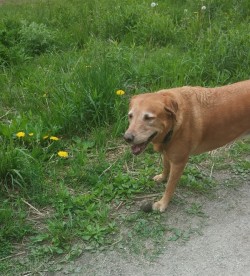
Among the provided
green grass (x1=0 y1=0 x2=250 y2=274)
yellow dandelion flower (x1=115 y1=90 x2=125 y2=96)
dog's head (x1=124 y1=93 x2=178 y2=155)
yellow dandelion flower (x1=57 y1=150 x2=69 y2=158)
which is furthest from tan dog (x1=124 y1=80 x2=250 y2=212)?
yellow dandelion flower (x1=115 y1=90 x2=125 y2=96)

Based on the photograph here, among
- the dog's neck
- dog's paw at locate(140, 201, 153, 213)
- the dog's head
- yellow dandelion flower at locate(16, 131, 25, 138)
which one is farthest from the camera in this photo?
yellow dandelion flower at locate(16, 131, 25, 138)

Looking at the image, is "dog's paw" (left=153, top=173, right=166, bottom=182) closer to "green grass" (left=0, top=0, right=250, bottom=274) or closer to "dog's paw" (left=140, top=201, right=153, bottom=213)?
"green grass" (left=0, top=0, right=250, bottom=274)

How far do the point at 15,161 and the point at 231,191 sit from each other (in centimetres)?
192

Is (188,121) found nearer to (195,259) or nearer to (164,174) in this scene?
(164,174)

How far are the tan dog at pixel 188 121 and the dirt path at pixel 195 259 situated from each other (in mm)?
504

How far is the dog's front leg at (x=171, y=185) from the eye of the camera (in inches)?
152

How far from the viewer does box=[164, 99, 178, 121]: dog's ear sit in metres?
3.54

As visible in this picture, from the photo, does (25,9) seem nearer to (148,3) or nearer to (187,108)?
(148,3)

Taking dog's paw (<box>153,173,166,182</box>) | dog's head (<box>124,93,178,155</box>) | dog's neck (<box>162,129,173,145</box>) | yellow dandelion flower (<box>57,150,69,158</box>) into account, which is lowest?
dog's paw (<box>153,173,166,182</box>)

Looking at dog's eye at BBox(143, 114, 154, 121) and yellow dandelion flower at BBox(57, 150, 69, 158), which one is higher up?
dog's eye at BBox(143, 114, 154, 121)

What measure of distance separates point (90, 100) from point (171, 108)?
4.80ft

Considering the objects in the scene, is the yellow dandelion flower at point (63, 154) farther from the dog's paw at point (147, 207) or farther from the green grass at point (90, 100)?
the dog's paw at point (147, 207)

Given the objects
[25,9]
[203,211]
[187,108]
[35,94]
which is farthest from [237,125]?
[25,9]

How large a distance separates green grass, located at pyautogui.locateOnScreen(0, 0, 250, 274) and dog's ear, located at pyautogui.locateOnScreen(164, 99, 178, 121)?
0.83 m
